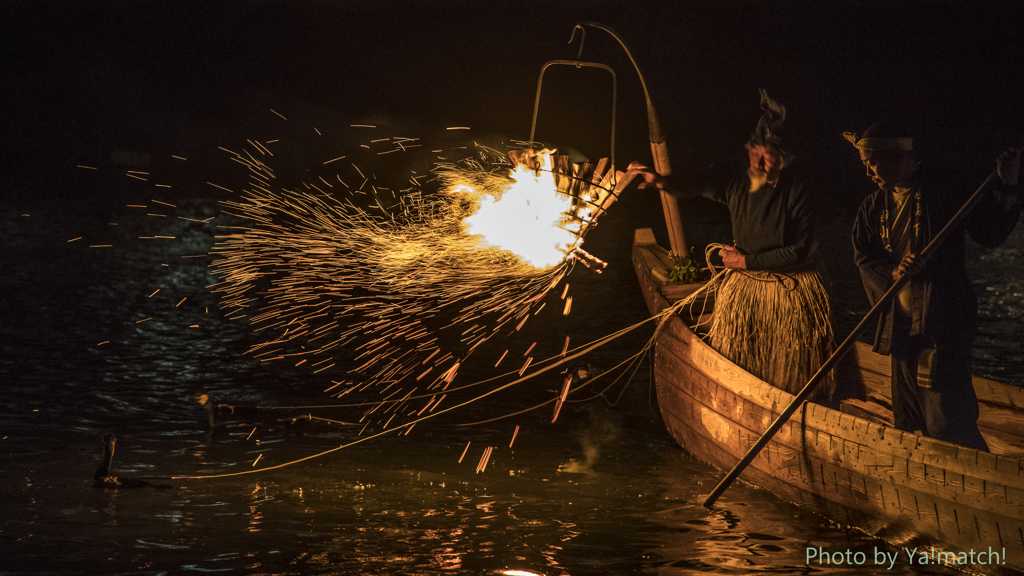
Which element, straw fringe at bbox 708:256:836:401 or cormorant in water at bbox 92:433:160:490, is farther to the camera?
cormorant in water at bbox 92:433:160:490

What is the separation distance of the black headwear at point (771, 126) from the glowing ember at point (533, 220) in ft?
4.33

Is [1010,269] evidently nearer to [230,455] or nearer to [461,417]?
[461,417]

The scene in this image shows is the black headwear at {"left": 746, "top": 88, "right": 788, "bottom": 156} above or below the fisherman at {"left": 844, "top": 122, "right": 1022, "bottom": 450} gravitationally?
above

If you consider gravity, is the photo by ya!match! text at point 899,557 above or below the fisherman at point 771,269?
below

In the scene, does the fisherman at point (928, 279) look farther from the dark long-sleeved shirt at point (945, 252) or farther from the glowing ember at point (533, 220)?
the glowing ember at point (533, 220)

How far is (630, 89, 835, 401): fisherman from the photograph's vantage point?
209 inches

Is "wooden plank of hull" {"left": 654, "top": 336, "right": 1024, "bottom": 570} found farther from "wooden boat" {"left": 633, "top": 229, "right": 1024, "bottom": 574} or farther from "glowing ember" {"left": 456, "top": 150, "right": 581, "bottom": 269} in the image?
"glowing ember" {"left": 456, "top": 150, "right": 581, "bottom": 269}

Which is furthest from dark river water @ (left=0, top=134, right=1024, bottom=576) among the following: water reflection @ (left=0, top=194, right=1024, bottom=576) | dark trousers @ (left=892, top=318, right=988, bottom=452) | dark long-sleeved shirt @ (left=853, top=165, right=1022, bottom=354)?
dark long-sleeved shirt @ (left=853, top=165, right=1022, bottom=354)

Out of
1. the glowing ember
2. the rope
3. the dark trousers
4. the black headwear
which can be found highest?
the black headwear

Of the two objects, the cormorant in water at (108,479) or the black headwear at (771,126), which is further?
the cormorant in water at (108,479)

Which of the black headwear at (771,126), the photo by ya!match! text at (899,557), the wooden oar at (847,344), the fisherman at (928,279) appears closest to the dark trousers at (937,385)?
the fisherman at (928,279)

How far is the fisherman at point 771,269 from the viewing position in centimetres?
530

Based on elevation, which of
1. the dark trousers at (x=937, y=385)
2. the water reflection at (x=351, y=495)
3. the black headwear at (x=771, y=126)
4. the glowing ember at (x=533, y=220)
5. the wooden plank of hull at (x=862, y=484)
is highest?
the black headwear at (x=771, y=126)

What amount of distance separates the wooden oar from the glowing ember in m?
1.69
